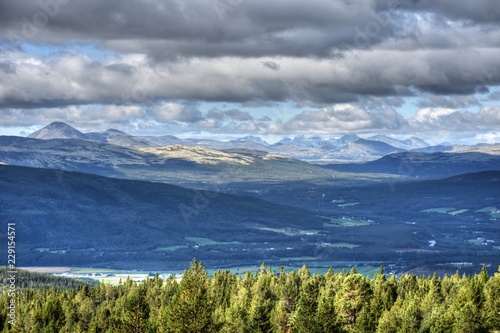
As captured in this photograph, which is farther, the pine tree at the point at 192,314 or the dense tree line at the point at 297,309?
the dense tree line at the point at 297,309

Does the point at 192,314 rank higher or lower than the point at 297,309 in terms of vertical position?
higher

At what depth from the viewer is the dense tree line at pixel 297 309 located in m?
103

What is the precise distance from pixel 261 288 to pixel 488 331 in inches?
2171

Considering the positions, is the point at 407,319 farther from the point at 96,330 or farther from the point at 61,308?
the point at 61,308

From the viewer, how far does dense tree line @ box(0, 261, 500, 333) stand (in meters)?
103

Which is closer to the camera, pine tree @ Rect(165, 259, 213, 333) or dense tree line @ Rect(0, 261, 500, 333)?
pine tree @ Rect(165, 259, 213, 333)

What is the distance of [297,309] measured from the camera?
382ft

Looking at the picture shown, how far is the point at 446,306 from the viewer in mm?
121500

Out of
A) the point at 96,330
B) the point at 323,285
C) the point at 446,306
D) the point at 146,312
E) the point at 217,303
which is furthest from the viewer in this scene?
the point at 323,285

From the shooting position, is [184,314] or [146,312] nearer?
[184,314]

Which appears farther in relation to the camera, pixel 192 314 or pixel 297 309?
pixel 297 309

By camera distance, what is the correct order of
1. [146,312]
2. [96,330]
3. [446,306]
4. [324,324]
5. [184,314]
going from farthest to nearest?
[96,330] → [446,306] → [146,312] → [324,324] → [184,314]

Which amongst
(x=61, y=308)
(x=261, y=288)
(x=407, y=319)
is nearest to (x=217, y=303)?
(x=261, y=288)

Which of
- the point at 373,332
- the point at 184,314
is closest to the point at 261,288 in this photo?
the point at 373,332
